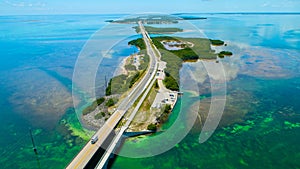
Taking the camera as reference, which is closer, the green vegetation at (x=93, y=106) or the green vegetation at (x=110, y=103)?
the green vegetation at (x=93, y=106)

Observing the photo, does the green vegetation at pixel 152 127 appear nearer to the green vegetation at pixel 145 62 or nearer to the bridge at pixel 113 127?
the bridge at pixel 113 127

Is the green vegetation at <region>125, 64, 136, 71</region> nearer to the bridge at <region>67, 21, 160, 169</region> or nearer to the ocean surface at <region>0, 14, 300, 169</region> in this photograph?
the ocean surface at <region>0, 14, 300, 169</region>

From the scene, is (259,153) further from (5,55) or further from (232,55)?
(5,55)

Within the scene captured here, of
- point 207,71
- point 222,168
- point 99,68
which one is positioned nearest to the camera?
point 222,168

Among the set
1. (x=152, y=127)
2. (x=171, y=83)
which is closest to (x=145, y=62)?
(x=171, y=83)

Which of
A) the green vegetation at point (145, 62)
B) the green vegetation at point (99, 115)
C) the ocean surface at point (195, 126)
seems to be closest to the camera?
the ocean surface at point (195, 126)

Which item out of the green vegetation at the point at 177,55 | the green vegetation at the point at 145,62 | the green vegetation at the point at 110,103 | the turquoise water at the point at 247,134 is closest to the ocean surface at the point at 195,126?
the turquoise water at the point at 247,134

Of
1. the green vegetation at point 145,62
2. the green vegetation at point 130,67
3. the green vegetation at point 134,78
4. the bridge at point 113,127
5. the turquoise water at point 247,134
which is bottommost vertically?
the turquoise water at point 247,134

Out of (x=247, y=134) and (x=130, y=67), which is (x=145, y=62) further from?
(x=247, y=134)

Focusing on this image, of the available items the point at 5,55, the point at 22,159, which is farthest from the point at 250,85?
the point at 5,55
